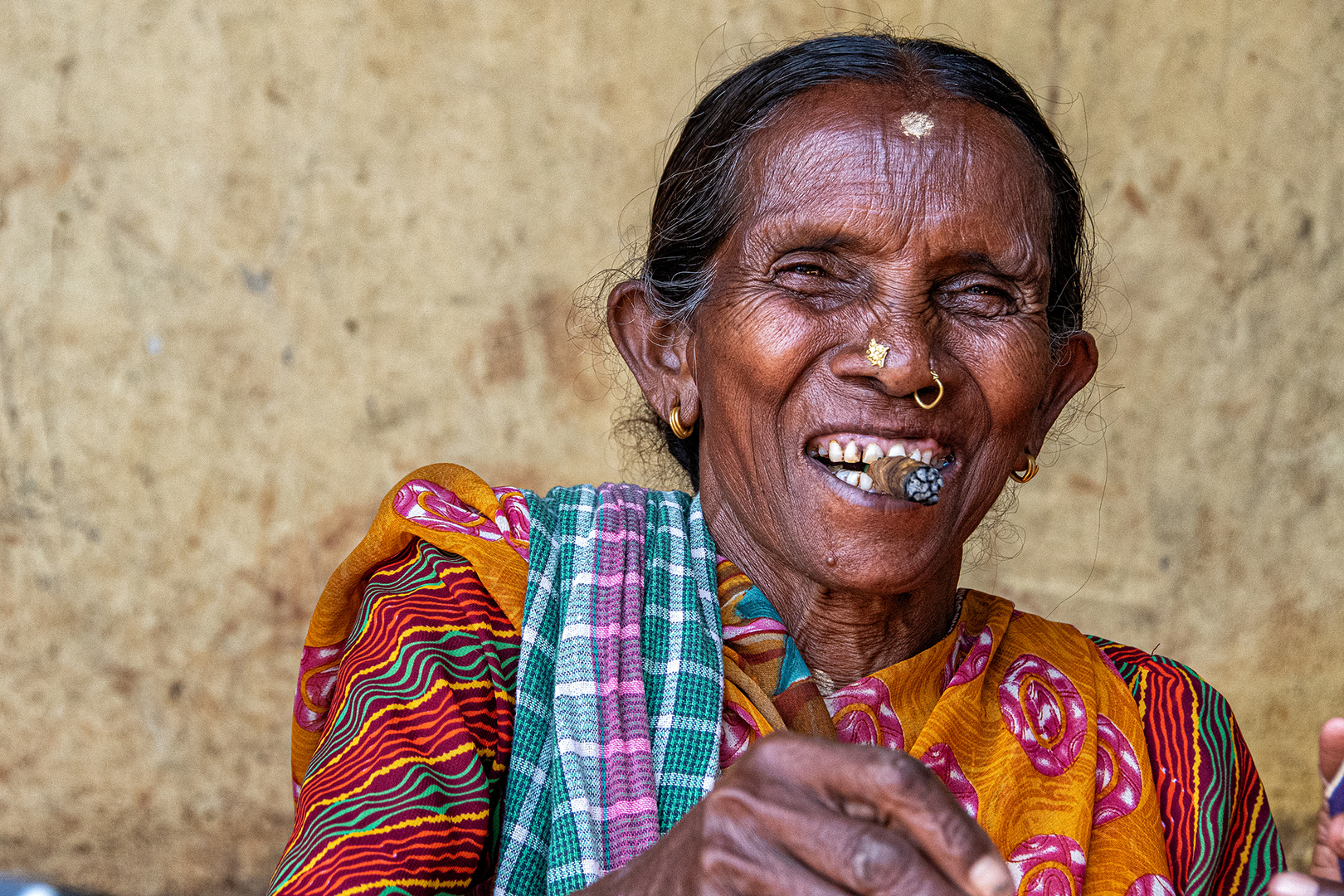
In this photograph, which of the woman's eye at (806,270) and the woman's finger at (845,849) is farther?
the woman's eye at (806,270)

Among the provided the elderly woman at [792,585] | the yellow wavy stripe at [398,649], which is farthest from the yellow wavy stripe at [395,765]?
the yellow wavy stripe at [398,649]

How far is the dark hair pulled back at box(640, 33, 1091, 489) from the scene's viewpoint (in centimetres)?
189

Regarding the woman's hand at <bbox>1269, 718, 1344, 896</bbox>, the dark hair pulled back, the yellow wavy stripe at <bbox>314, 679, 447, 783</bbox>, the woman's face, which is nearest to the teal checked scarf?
the yellow wavy stripe at <bbox>314, 679, 447, 783</bbox>

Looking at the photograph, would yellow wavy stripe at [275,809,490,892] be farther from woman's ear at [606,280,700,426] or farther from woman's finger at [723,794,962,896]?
woman's ear at [606,280,700,426]

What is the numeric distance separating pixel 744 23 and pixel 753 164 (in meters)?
1.66

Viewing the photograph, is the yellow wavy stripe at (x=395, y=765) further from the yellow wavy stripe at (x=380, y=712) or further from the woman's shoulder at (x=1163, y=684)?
the woman's shoulder at (x=1163, y=684)

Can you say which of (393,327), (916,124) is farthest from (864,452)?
(393,327)

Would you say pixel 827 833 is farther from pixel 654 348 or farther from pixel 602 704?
pixel 654 348

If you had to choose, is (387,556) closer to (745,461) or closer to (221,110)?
(745,461)

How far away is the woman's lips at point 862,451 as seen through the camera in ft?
5.72

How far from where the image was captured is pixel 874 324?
5.79 feet

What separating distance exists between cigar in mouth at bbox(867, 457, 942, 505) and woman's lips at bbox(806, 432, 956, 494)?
1 centimetres

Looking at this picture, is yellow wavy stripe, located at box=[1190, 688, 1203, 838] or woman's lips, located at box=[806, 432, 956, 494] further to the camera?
yellow wavy stripe, located at box=[1190, 688, 1203, 838]

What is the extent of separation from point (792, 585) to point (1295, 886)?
84 centimetres
